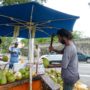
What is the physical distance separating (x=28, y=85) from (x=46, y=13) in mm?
1493

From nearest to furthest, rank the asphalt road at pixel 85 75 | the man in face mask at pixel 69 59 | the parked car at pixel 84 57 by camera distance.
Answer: the man in face mask at pixel 69 59
the asphalt road at pixel 85 75
the parked car at pixel 84 57

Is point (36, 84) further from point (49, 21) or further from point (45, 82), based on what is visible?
point (49, 21)

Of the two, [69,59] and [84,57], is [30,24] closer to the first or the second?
[69,59]

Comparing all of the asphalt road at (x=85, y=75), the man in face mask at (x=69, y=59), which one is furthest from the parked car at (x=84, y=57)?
the man in face mask at (x=69, y=59)

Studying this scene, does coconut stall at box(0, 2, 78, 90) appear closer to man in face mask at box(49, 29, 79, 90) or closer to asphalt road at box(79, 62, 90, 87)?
man in face mask at box(49, 29, 79, 90)

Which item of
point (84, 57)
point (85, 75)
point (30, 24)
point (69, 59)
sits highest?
point (30, 24)

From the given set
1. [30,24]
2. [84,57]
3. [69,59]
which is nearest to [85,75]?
[30,24]

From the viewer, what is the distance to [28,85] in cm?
739

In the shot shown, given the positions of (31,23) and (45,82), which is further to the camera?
(45,82)

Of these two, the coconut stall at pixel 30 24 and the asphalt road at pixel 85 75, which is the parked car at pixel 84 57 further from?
the coconut stall at pixel 30 24

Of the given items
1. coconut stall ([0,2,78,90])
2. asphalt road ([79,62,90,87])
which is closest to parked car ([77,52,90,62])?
asphalt road ([79,62,90,87])

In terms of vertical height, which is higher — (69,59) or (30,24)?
(30,24)

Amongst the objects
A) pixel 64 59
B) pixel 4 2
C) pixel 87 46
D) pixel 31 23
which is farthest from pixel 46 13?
pixel 87 46

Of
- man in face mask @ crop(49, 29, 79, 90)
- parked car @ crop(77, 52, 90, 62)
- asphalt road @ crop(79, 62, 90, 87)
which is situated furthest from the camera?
parked car @ crop(77, 52, 90, 62)
